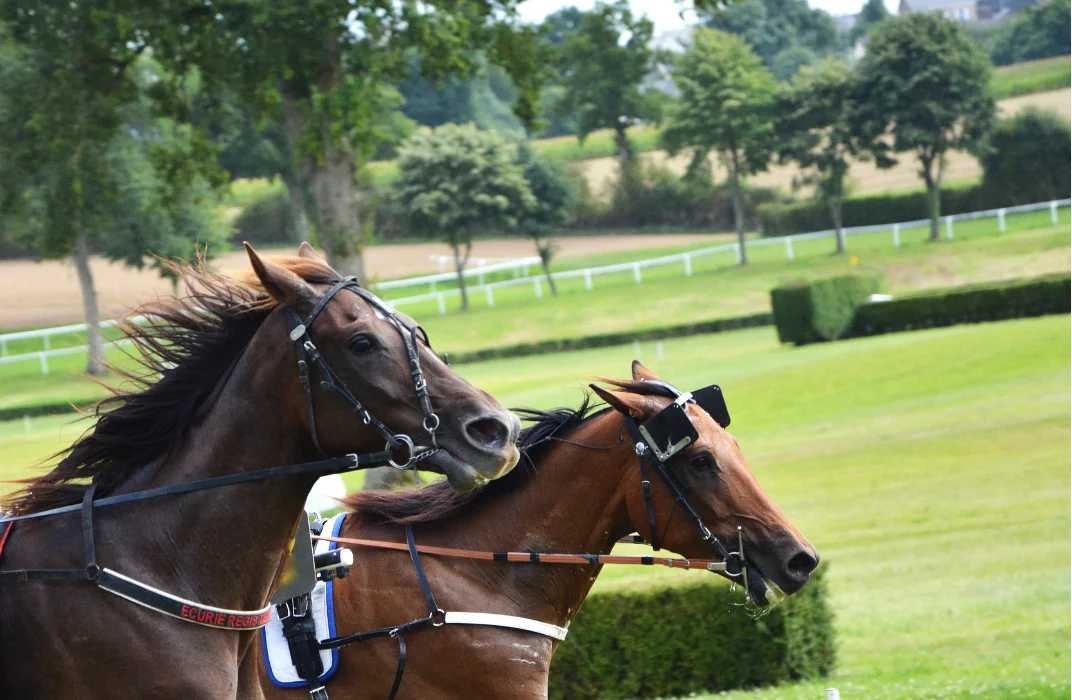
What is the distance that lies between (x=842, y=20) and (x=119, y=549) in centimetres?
16586

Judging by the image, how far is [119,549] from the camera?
365 centimetres

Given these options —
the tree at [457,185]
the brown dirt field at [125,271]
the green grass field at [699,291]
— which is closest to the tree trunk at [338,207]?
the green grass field at [699,291]

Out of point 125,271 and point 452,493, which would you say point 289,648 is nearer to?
point 452,493

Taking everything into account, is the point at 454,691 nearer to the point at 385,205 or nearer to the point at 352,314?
the point at 352,314

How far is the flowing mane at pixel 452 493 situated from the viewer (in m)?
5.21

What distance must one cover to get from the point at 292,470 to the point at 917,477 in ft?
48.3

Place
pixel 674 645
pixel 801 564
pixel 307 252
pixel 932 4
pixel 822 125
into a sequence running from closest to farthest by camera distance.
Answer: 1. pixel 307 252
2. pixel 801 564
3. pixel 674 645
4. pixel 822 125
5. pixel 932 4

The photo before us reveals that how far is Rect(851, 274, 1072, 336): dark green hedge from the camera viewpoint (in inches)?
1082

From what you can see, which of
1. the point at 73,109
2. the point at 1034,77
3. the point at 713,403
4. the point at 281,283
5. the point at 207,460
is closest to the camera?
the point at 281,283

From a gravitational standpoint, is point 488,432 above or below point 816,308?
above

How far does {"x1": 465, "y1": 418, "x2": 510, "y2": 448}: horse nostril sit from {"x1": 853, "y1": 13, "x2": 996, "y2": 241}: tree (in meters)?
46.8

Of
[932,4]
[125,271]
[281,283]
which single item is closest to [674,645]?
[281,283]

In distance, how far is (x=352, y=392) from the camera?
11.8 feet

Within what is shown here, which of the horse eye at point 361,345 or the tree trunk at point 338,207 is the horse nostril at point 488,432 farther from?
the tree trunk at point 338,207
